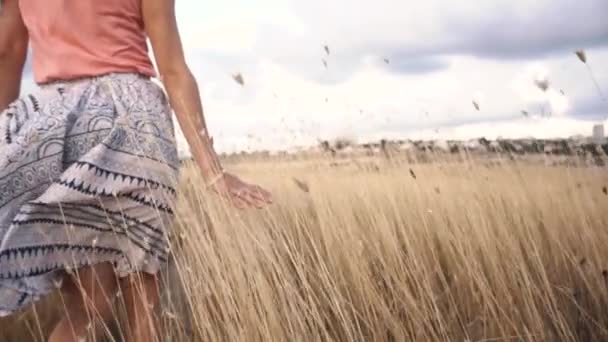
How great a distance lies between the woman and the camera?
5.36ft

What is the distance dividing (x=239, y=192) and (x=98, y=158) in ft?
1.11

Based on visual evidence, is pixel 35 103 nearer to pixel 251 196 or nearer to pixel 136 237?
pixel 136 237

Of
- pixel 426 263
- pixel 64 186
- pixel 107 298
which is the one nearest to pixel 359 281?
pixel 426 263

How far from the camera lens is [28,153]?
1.63 meters

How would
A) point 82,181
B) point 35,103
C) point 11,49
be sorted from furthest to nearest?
point 11,49
point 35,103
point 82,181

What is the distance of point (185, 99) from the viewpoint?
1812 millimetres

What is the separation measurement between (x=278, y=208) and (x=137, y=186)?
110 inches

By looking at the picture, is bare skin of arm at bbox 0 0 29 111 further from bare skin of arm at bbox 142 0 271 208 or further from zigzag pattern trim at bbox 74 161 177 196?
zigzag pattern trim at bbox 74 161 177 196

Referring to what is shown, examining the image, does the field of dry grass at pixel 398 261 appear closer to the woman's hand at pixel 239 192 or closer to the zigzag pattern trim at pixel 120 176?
the woman's hand at pixel 239 192

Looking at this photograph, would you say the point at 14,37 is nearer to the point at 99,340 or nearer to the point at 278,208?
→ the point at 99,340

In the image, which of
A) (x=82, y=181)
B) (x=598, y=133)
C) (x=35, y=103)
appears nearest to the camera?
(x=82, y=181)

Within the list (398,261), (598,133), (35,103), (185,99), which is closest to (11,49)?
(35,103)

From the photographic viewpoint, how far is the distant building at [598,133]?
407cm

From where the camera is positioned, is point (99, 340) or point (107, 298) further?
point (99, 340)
